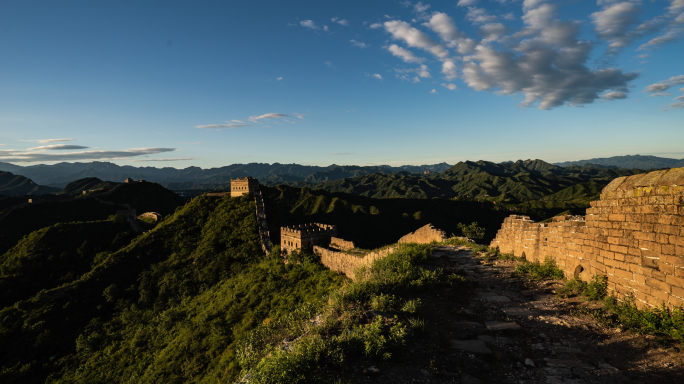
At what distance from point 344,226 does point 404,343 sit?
297ft

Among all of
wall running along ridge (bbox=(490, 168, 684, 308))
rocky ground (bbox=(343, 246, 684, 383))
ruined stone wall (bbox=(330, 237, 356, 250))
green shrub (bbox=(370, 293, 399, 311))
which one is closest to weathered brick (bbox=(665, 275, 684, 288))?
wall running along ridge (bbox=(490, 168, 684, 308))

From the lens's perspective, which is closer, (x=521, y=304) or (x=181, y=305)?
(x=521, y=304)

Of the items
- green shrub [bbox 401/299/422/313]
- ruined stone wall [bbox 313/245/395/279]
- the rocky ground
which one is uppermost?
green shrub [bbox 401/299/422/313]

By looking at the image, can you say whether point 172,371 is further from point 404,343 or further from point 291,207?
point 291,207

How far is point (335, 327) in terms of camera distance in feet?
22.6

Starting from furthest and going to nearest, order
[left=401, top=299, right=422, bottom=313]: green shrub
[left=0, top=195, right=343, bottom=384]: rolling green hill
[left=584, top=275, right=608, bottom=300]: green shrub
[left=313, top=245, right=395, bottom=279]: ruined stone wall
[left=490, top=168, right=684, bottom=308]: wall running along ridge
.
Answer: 1. [left=0, top=195, right=343, bottom=384]: rolling green hill
2. [left=313, top=245, right=395, bottom=279]: ruined stone wall
3. [left=584, top=275, right=608, bottom=300]: green shrub
4. [left=401, top=299, right=422, bottom=313]: green shrub
5. [left=490, top=168, right=684, bottom=308]: wall running along ridge

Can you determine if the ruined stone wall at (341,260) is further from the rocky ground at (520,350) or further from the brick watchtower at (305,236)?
the rocky ground at (520,350)

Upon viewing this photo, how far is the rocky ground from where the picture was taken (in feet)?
17.5

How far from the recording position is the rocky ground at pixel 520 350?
5.33 metres

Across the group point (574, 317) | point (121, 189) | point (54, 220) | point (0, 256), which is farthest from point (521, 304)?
point (121, 189)

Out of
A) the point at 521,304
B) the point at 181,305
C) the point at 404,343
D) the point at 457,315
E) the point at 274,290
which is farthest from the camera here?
the point at 181,305

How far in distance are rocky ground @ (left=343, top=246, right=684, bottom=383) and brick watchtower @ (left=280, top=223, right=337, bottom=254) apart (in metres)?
20.8

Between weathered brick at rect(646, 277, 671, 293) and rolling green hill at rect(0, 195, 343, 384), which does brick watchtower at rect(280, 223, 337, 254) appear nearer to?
rolling green hill at rect(0, 195, 343, 384)

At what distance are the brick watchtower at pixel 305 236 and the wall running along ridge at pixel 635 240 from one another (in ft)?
71.4
